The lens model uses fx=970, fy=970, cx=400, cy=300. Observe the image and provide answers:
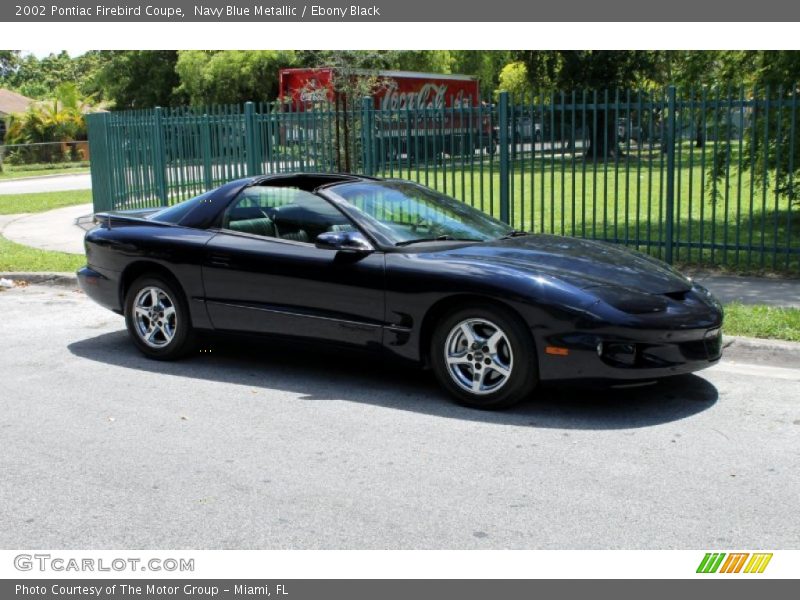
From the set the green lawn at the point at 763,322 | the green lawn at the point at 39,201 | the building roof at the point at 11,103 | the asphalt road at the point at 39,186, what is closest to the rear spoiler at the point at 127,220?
the green lawn at the point at 763,322

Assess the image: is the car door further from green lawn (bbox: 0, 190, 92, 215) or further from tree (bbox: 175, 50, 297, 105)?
tree (bbox: 175, 50, 297, 105)

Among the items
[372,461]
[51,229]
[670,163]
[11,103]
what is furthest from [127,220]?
[11,103]

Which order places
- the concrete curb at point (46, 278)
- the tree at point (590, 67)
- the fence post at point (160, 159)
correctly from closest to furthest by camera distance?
1. the concrete curb at point (46, 278)
2. the fence post at point (160, 159)
3. the tree at point (590, 67)

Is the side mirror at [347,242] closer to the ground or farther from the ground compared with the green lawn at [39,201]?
farther from the ground

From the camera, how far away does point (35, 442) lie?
565cm

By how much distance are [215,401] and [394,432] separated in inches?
55.3

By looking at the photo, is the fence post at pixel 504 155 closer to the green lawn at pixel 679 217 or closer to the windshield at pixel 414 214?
the green lawn at pixel 679 217

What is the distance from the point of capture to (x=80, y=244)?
47.5ft

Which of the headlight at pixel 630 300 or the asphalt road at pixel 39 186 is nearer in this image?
the headlight at pixel 630 300

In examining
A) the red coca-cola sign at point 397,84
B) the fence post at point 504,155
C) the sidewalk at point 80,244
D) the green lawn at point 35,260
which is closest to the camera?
the sidewalk at point 80,244

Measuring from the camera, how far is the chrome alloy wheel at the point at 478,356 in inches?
235

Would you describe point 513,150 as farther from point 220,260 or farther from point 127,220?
point 220,260

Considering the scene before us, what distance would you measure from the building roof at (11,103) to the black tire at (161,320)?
63.7 metres

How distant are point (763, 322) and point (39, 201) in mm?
20369
